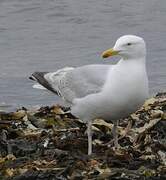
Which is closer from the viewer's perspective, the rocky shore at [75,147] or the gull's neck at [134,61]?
the rocky shore at [75,147]

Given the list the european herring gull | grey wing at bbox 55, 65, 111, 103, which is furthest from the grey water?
the european herring gull

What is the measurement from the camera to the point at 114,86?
6992 millimetres

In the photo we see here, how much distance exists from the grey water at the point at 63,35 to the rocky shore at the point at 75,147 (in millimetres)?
2785

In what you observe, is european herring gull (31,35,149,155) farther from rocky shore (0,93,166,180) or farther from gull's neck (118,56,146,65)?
rocky shore (0,93,166,180)

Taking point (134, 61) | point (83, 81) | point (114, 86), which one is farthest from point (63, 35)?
point (114, 86)

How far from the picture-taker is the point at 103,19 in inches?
629

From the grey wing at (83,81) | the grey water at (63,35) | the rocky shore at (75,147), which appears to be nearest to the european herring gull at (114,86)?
the grey wing at (83,81)

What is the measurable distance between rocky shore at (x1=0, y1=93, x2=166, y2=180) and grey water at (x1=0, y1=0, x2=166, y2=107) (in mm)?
2785

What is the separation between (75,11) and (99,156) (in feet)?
32.0

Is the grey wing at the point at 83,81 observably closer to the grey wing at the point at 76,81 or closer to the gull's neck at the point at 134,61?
the grey wing at the point at 76,81

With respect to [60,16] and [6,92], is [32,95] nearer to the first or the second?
[6,92]

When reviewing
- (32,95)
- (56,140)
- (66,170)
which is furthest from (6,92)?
(66,170)

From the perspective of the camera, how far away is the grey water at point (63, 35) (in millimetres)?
12102

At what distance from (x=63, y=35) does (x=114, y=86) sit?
8.13 m
